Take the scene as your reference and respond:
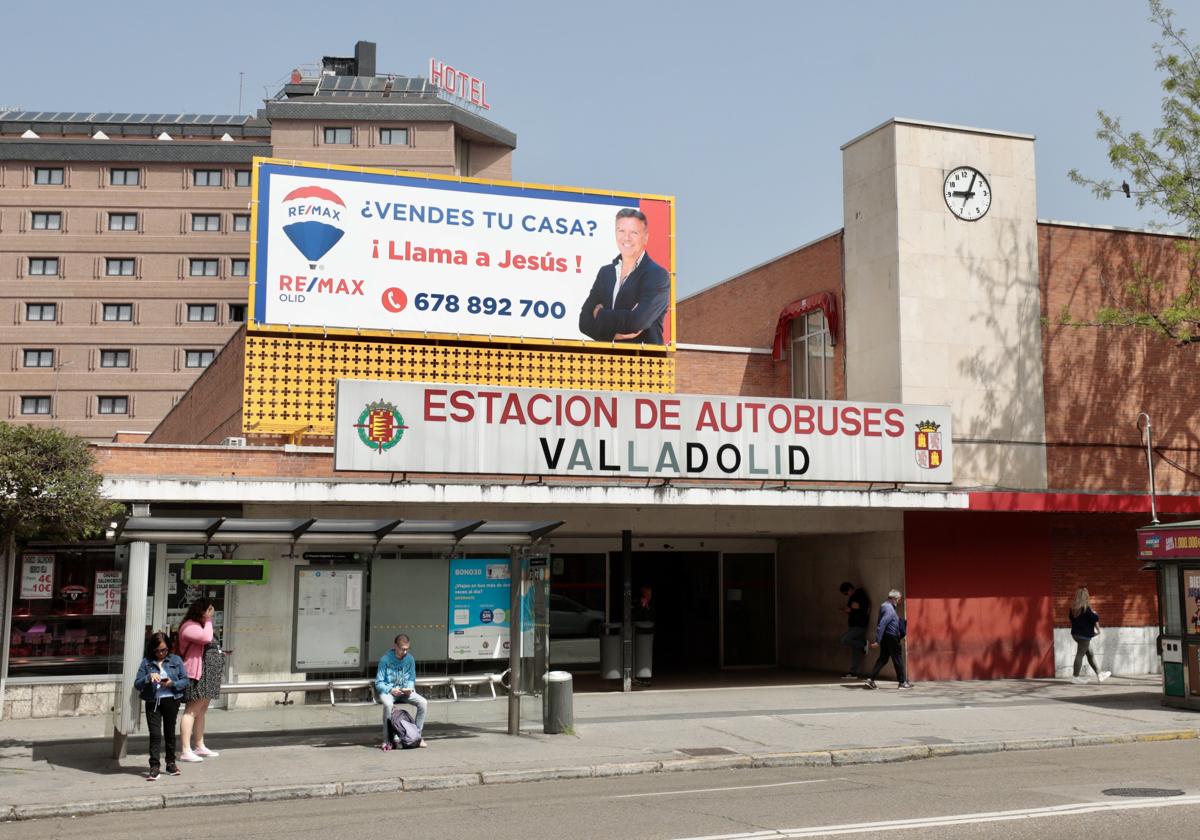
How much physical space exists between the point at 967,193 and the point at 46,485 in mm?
17494

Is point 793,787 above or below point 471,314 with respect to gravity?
below

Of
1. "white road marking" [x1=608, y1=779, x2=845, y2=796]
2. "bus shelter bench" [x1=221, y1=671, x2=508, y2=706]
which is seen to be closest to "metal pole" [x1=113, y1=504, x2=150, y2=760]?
"bus shelter bench" [x1=221, y1=671, x2=508, y2=706]

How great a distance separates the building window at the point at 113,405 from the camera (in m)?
76.6

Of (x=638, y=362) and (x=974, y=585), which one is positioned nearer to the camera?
(x=974, y=585)

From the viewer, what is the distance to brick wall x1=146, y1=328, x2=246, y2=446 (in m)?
25.0

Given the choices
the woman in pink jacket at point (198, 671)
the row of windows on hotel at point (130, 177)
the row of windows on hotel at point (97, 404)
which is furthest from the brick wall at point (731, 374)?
the row of windows on hotel at point (97, 404)

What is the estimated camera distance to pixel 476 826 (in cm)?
1012

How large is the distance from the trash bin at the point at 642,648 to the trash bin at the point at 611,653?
343 mm

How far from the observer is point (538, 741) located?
15.1 meters

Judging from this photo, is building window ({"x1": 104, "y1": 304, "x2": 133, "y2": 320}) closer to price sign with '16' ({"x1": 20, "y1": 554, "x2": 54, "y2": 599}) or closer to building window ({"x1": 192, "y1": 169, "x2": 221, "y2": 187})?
building window ({"x1": 192, "y1": 169, "x2": 221, "y2": 187})

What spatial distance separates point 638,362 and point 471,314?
11.7 feet

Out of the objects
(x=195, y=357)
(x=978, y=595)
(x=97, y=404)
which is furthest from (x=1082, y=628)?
(x=97, y=404)

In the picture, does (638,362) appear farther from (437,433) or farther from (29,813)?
(29,813)

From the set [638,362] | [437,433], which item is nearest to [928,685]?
[638,362]
